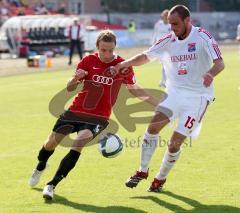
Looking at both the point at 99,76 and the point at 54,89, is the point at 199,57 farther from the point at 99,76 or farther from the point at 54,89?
the point at 54,89

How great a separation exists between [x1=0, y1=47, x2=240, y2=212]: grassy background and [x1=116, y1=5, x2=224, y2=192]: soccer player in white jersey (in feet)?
1.69

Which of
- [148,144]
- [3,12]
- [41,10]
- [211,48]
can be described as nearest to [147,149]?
[148,144]

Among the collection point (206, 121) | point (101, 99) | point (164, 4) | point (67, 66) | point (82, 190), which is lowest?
point (164, 4)

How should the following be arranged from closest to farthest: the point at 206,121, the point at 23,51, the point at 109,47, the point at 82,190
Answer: the point at 109,47 → the point at 82,190 → the point at 206,121 → the point at 23,51

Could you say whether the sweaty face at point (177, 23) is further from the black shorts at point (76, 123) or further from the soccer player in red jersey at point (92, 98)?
the black shorts at point (76, 123)

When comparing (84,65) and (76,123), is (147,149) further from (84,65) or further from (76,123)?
(84,65)

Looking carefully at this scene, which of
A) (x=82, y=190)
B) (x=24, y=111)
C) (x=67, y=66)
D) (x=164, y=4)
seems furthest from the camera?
(x=164, y=4)

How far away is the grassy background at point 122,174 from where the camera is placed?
26.1 feet

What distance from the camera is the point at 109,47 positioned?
8.18 meters

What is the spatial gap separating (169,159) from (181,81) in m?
0.93

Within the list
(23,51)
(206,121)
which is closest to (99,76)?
(206,121)

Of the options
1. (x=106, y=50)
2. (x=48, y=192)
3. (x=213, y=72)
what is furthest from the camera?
(x=106, y=50)

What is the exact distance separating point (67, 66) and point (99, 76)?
86.9 ft

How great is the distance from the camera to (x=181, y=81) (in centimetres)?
849
